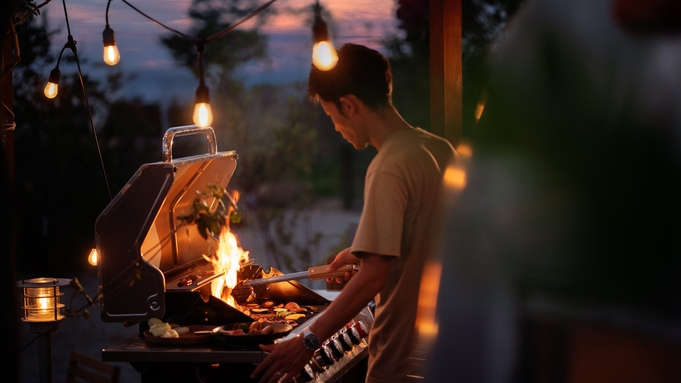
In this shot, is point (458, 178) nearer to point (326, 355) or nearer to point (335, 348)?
point (326, 355)

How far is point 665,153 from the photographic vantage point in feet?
2.06

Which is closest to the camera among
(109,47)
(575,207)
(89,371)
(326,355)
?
(575,207)

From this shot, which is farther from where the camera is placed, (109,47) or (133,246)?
(109,47)

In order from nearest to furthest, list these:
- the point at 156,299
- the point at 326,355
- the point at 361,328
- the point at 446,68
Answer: the point at 156,299
the point at 326,355
the point at 361,328
the point at 446,68

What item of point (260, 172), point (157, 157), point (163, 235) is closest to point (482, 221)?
point (163, 235)

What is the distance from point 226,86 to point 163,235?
5.16m

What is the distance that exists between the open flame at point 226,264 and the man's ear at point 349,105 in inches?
45.4

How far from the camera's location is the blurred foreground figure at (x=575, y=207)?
633 mm

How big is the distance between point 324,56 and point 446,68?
156cm

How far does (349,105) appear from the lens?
2.45 m

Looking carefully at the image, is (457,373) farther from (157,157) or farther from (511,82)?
(157,157)

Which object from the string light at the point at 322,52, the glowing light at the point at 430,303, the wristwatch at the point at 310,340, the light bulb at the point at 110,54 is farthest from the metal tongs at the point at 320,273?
the glowing light at the point at 430,303

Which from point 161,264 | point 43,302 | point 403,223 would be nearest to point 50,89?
point 43,302

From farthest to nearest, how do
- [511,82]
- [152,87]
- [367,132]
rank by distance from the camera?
[152,87] → [367,132] → [511,82]
